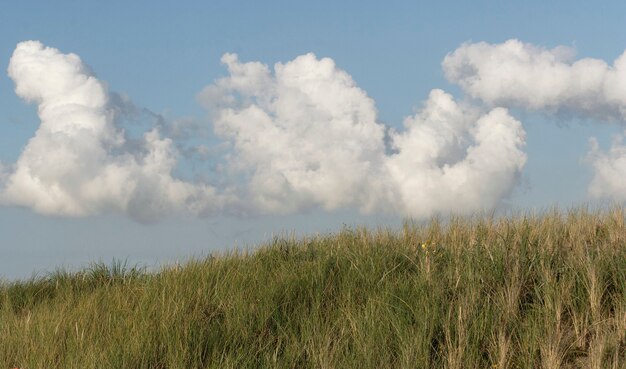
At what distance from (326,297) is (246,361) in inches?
61.5

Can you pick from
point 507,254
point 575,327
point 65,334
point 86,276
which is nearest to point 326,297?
point 507,254

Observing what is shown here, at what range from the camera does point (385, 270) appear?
25.8ft

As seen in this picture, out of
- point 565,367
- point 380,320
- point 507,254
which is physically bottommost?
point 565,367

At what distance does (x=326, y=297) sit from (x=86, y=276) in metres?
6.12

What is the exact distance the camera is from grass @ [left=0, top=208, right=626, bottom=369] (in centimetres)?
616

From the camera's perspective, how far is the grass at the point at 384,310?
616 cm

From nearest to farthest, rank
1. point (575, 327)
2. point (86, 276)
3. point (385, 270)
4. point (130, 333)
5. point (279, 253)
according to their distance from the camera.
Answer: point (575, 327)
point (130, 333)
point (385, 270)
point (279, 253)
point (86, 276)

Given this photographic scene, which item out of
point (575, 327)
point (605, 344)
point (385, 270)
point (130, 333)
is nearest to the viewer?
point (605, 344)

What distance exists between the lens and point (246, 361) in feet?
21.0

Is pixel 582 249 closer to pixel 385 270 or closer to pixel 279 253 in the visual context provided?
pixel 385 270

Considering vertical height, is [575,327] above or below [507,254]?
below

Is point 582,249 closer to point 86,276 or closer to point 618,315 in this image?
point 618,315

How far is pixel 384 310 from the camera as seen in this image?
6.79 m

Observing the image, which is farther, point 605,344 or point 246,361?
point 246,361
